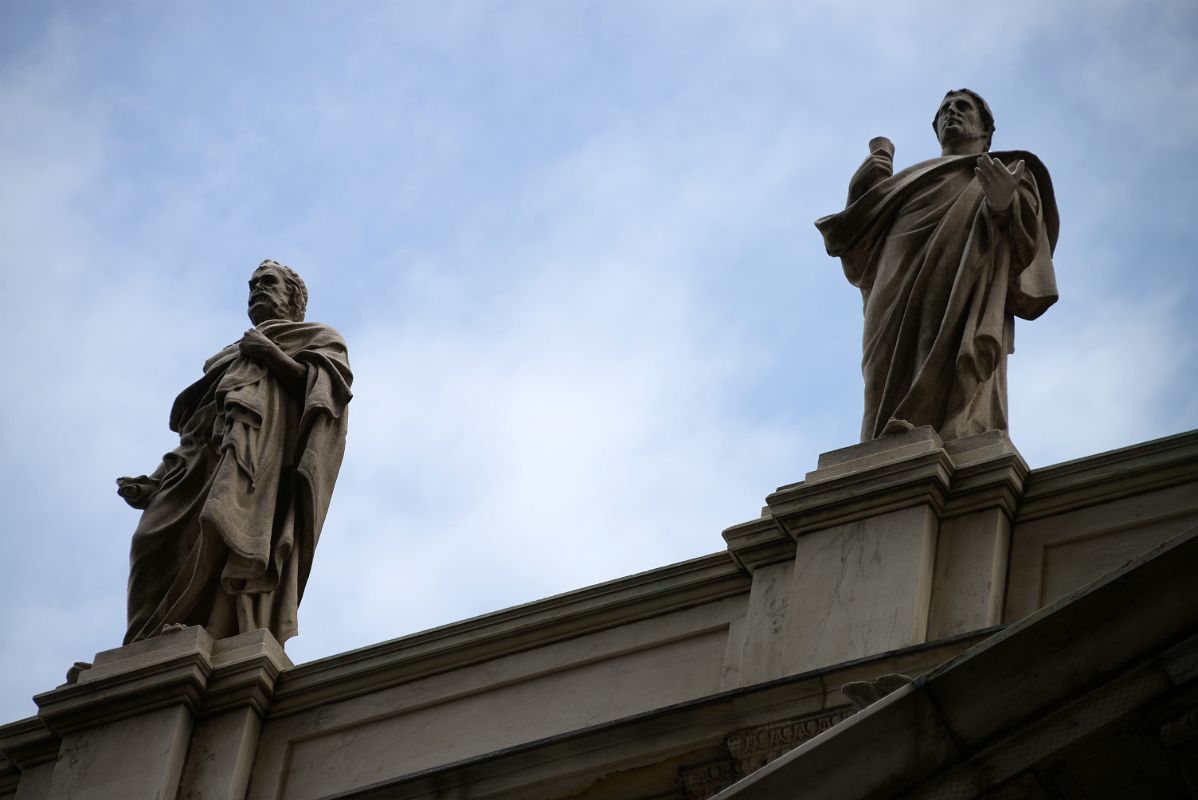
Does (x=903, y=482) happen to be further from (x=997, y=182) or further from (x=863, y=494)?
(x=997, y=182)

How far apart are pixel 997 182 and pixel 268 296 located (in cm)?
531

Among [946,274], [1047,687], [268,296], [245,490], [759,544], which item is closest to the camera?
[1047,687]

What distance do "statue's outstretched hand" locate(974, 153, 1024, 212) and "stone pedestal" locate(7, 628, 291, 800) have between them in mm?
4846

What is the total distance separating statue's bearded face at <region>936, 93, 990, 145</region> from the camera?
14812mm

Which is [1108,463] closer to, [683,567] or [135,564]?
[683,567]

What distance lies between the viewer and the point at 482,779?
12633 millimetres

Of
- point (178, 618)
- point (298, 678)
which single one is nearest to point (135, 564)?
point (178, 618)

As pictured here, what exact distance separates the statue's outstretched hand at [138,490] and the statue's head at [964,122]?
5338mm

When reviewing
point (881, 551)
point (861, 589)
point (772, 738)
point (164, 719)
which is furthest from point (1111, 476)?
point (164, 719)

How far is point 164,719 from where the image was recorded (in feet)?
47.9

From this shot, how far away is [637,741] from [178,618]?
4127 millimetres

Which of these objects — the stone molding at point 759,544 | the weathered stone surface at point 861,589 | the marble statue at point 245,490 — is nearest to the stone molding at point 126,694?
the marble statue at point 245,490

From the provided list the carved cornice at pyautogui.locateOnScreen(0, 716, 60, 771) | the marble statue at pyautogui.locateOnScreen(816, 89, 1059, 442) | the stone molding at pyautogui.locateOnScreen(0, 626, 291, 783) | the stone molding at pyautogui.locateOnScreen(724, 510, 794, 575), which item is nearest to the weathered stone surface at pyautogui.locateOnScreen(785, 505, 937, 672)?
the stone molding at pyautogui.locateOnScreen(724, 510, 794, 575)

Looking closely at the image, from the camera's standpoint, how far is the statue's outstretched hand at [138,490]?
15977 mm
